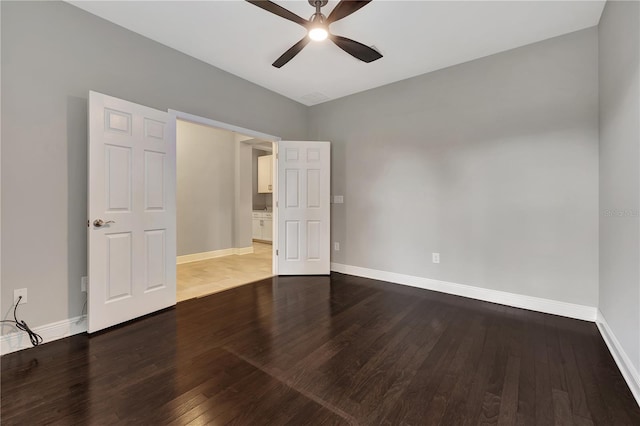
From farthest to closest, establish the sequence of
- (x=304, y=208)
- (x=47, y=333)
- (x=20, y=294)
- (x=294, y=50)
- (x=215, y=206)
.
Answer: (x=215, y=206) < (x=304, y=208) < (x=294, y=50) < (x=47, y=333) < (x=20, y=294)

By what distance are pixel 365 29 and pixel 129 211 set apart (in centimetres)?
285

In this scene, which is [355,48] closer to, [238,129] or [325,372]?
[238,129]

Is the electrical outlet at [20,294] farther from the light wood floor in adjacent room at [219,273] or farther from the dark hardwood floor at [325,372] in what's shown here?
the light wood floor in adjacent room at [219,273]

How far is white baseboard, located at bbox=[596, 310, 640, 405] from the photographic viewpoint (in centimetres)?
158

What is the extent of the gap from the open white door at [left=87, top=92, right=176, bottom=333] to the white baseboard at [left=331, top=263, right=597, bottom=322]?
2673mm

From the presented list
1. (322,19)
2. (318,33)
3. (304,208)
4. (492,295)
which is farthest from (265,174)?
(492,295)

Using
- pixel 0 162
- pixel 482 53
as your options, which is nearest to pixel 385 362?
pixel 0 162

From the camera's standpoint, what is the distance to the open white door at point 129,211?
2.29 metres

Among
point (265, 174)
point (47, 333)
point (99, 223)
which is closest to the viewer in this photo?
point (47, 333)

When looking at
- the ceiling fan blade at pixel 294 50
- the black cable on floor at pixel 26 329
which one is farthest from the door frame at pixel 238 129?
the black cable on floor at pixel 26 329

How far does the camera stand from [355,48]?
2.41 metres

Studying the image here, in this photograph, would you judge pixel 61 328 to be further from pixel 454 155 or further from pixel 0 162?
pixel 454 155

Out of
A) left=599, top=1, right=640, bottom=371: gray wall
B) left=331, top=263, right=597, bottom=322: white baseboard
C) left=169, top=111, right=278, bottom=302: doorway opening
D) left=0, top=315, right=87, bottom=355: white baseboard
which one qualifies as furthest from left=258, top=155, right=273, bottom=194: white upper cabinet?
left=599, top=1, right=640, bottom=371: gray wall

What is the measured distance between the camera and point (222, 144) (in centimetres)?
559
